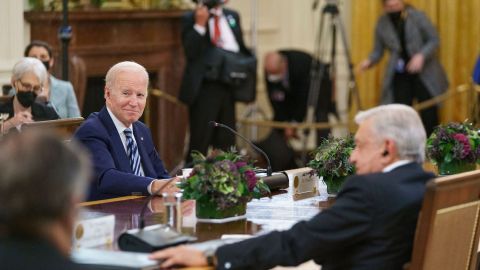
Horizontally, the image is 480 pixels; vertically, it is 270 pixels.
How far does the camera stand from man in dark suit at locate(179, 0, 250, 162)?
9539 millimetres

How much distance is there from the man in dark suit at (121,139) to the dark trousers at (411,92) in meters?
5.90

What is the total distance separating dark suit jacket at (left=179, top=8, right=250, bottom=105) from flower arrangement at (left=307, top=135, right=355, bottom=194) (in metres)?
4.76

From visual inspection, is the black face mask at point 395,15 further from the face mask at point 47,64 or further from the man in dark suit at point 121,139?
the man in dark suit at point 121,139

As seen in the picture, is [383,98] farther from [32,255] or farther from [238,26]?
[32,255]

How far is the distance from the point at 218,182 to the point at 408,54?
7.04 metres

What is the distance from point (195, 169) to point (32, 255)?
1935 mm

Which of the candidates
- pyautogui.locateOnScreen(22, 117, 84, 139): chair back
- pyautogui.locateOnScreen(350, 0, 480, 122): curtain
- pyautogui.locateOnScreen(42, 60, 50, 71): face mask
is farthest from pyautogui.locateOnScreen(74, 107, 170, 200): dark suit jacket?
pyautogui.locateOnScreen(350, 0, 480, 122): curtain

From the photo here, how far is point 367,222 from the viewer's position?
3.42 metres

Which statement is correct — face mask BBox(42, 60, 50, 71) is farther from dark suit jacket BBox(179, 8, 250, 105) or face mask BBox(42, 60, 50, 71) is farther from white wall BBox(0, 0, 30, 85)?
dark suit jacket BBox(179, 8, 250, 105)

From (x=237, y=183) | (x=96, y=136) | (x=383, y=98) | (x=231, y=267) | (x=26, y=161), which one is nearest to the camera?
(x=26, y=161)

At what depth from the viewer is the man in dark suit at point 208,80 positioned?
9.54 meters

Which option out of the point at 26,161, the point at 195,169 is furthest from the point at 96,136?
the point at 26,161

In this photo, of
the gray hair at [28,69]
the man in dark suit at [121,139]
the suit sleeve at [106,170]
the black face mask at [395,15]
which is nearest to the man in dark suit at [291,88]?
the black face mask at [395,15]

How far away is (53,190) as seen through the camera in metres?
2.14
